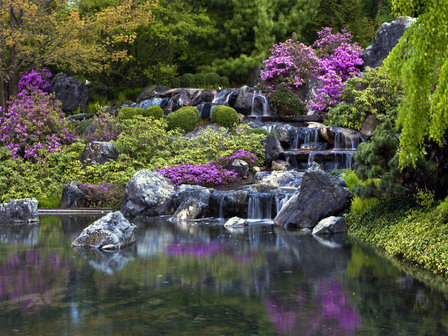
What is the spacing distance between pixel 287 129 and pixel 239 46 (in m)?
11.4

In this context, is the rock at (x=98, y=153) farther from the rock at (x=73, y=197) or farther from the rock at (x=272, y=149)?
the rock at (x=272, y=149)

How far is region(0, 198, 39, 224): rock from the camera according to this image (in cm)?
1511

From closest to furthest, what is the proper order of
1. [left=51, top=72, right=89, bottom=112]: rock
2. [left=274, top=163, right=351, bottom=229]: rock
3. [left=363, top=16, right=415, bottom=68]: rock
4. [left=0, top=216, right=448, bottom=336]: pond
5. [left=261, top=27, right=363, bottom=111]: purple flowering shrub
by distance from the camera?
[left=0, top=216, right=448, bottom=336]: pond → [left=274, top=163, right=351, bottom=229]: rock → [left=363, top=16, right=415, bottom=68]: rock → [left=261, top=27, right=363, bottom=111]: purple flowering shrub → [left=51, top=72, right=89, bottom=112]: rock

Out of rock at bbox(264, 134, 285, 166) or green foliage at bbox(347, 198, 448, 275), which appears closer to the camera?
green foliage at bbox(347, 198, 448, 275)

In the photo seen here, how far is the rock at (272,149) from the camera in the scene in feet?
68.4

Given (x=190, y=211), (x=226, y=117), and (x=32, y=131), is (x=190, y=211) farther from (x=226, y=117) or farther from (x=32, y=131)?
(x=226, y=117)

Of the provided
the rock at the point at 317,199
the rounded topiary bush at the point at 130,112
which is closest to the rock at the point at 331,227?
the rock at the point at 317,199

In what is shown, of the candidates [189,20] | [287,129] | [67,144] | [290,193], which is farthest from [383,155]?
[189,20]

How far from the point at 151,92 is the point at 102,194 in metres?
12.4

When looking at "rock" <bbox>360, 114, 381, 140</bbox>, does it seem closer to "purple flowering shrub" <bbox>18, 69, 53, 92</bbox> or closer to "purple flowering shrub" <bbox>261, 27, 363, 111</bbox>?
"purple flowering shrub" <bbox>261, 27, 363, 111</bbox>

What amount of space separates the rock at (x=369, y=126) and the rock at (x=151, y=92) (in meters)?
11.3

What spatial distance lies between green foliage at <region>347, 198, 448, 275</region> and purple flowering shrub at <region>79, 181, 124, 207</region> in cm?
816

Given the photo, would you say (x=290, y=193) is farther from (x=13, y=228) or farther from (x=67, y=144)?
(x=67, y=144)

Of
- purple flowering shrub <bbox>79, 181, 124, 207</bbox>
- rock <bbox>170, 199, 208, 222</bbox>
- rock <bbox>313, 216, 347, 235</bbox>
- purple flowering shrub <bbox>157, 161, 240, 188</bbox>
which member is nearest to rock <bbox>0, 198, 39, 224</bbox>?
purple flowering shrub <bbox>79, 181, 124, 207</bbox>
